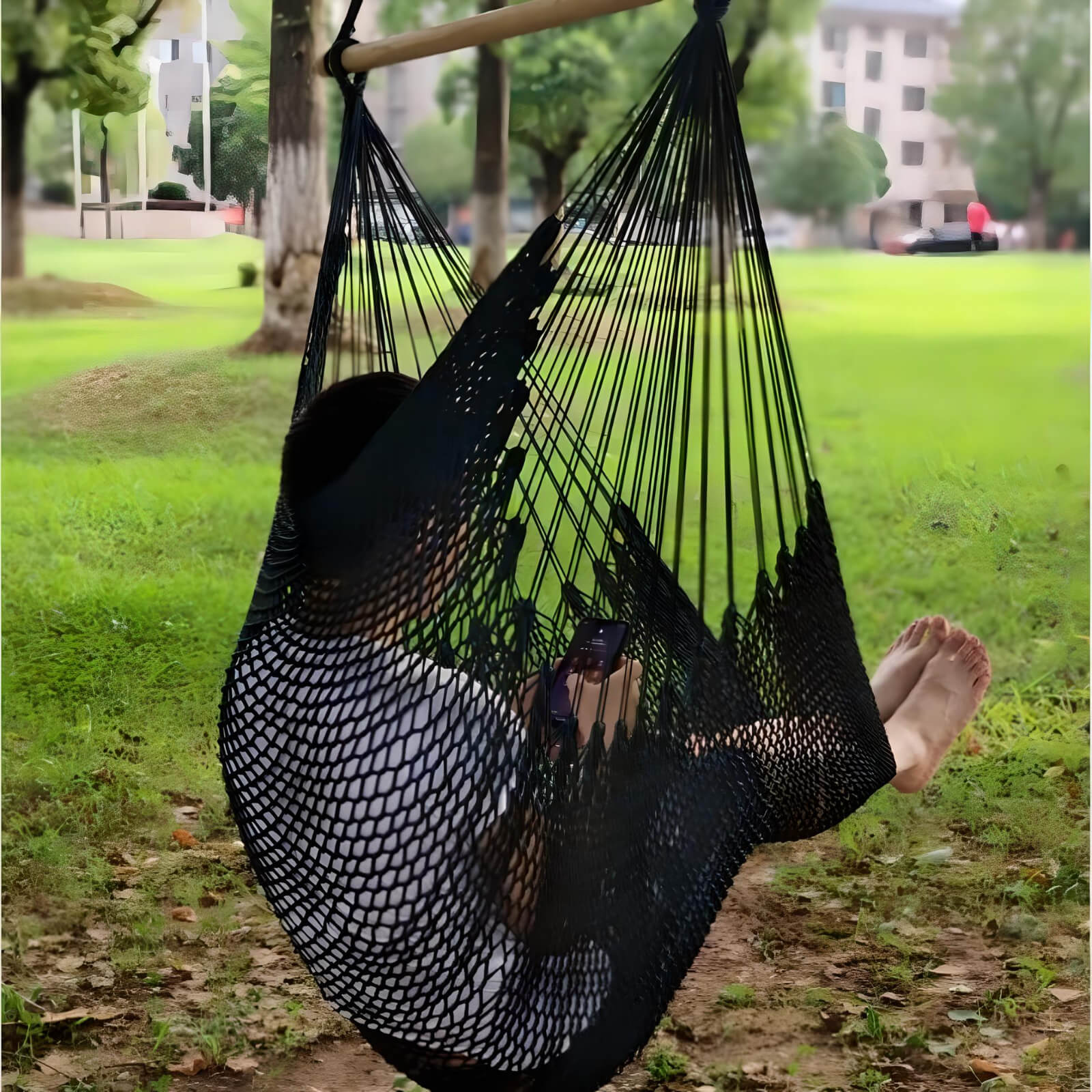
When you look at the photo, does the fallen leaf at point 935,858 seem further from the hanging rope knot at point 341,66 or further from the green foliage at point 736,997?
the hanging rope knot at point 341,66

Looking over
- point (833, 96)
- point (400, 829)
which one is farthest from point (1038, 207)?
point (400, 829)

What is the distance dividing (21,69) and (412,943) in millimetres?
1614

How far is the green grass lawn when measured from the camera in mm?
2000

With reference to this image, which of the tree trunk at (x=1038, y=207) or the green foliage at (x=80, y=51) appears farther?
the tree trunk at (x=1038, y=207)

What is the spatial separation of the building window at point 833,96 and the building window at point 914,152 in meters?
0.14

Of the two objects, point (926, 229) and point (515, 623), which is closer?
point (515, 623)

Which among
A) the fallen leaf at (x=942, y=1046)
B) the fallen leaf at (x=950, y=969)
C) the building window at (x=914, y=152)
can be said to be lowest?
the fallen leaf at (x=942, y=1046)

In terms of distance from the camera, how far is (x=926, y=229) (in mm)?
2412

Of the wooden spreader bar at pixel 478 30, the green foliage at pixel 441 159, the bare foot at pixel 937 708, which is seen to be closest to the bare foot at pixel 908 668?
the bare foot at pixel 937 708

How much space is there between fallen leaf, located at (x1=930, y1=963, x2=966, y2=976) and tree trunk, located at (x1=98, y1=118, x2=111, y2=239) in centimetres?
164

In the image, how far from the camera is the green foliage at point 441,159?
8.11 feet

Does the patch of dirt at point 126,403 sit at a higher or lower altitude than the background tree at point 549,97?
lower

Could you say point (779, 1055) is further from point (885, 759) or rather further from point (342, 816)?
point (342, 816)

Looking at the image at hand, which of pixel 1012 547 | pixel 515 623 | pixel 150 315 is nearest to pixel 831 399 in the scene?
pixel 1012 547
